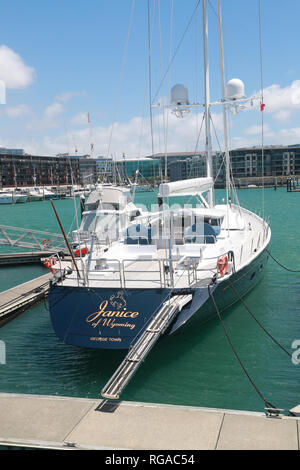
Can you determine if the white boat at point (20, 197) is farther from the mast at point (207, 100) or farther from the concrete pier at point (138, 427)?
the concrete pier at point (138, 427)

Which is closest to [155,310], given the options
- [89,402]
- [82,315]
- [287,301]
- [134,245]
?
[82,315]

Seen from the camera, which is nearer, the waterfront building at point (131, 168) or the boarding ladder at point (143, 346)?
the boarding ladder at point (143, 346)

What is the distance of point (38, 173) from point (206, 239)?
504ft

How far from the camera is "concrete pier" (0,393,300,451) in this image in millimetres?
6539

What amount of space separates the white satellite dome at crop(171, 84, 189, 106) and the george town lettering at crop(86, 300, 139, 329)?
526 inches

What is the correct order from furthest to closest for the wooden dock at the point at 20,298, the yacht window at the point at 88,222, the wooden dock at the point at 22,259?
the wooden dock at the point at 22,259, the yacht window at the point at 88,222, the wooden dock at the point at 20,298

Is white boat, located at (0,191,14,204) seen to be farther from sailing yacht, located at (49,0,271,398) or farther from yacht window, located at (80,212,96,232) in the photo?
sailing yacht, located at (49,0,271,398)

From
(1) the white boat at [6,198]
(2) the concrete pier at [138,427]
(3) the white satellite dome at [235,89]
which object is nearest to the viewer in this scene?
(2) the concrete pier at [138,427]

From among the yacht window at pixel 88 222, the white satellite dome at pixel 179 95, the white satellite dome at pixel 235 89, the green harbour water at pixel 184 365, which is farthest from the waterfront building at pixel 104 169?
the green harbour water at pixel 184 365

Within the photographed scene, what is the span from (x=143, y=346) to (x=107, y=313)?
1531 millimetres

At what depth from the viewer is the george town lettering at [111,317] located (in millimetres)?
9781

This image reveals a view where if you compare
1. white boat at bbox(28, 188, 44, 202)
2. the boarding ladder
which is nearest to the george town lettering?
the boarding ladder

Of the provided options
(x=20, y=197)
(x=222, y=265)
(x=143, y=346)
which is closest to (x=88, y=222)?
(x=222, y=265)

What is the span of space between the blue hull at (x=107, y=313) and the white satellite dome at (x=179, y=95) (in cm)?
1237
